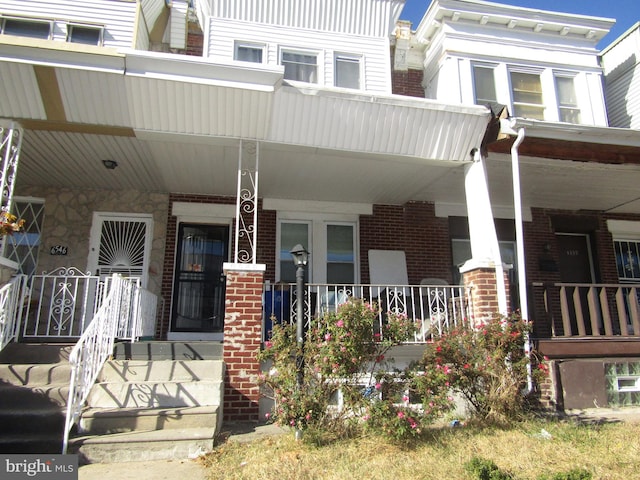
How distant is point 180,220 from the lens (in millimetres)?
8266

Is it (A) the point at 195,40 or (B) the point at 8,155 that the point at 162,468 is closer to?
(B) the point at 8,155

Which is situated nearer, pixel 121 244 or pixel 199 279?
pixel 121 244

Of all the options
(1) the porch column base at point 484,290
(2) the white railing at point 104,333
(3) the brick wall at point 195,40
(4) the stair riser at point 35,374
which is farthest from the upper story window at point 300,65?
(4) the stair riser at point 35,374

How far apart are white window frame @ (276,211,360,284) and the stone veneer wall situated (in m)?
2.17

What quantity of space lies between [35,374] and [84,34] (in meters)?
5.63

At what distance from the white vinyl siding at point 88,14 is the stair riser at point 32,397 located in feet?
18.3

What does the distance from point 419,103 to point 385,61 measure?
8.46 feet

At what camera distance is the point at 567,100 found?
28.8ft

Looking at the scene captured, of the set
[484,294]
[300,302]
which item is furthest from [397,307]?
[300,302]

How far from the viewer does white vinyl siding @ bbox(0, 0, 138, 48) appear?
24.3ft

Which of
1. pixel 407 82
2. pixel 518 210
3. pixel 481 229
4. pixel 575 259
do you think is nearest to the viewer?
pixel 518 210

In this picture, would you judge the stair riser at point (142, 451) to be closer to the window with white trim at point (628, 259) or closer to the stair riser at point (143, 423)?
the stair riser at point (143, 423)

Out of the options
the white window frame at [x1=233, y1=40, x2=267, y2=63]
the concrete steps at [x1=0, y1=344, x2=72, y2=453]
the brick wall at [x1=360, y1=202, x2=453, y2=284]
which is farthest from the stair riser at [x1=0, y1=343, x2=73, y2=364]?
the white window frame at [x1=233, y1=40, x2=267, y2=63]

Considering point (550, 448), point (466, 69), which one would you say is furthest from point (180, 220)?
point (550, 448)
